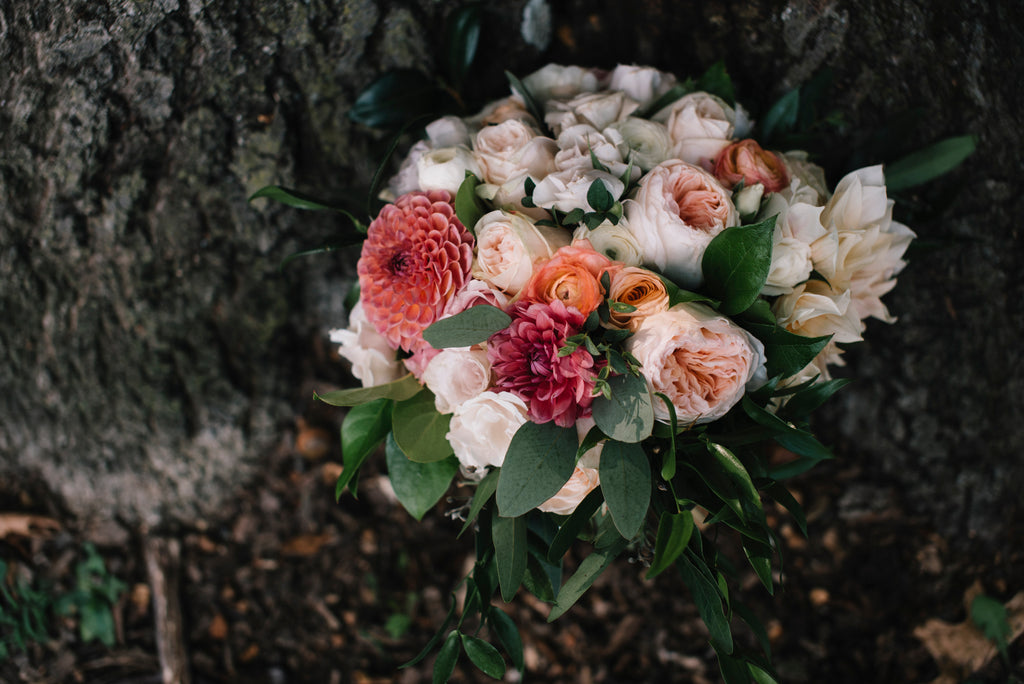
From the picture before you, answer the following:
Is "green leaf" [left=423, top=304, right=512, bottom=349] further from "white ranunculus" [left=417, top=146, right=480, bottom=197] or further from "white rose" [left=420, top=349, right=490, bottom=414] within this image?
→ "white ranunculus" [left=417, top=146, right=480, bottom=197]

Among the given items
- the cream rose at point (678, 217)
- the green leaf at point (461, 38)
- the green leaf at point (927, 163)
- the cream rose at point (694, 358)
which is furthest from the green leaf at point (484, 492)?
the green leaf at point (927, 163)

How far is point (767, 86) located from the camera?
3.44 ft

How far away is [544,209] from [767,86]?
1.92 feet

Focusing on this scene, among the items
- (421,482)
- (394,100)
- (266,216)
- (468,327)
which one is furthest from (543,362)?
(266,216)

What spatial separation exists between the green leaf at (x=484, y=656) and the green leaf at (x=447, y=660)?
2 cm

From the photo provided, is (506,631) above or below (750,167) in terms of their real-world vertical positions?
below

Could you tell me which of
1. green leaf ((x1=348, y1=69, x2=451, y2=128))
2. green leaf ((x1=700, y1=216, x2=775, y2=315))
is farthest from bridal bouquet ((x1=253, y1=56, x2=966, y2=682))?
green leaf ((x1=348, y1=69, x2=451, y2=128))

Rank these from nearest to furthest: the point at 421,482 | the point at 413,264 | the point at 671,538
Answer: the point at 671,538 → the point at 413,264 → the point at 421,482

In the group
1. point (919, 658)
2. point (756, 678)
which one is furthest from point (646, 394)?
point (919, 658)

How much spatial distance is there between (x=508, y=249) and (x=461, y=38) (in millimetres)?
524

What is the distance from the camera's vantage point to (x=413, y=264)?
75cm

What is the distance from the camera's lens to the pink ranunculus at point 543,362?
652 mm

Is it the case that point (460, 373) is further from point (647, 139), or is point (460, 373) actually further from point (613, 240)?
point (647, 139)

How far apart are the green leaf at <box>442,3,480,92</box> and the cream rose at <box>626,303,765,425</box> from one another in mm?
619
